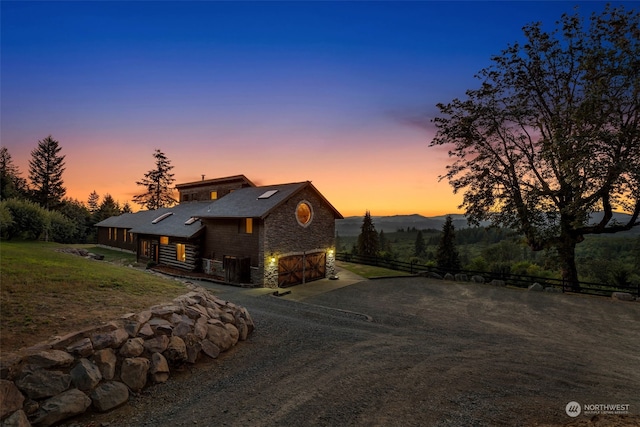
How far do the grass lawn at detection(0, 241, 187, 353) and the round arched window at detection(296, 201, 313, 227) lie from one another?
1126cm

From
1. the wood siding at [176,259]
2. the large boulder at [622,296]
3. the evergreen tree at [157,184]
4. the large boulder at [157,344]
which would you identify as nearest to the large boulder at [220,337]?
the large boulder at [157,344]

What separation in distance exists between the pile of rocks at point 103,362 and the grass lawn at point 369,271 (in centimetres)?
1720

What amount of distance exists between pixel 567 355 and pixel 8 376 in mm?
13532

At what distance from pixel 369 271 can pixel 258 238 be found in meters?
11.1

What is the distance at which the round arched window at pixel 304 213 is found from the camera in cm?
2210

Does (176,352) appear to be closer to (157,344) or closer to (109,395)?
(157,344)

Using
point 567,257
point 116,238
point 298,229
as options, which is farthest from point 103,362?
point 116,238

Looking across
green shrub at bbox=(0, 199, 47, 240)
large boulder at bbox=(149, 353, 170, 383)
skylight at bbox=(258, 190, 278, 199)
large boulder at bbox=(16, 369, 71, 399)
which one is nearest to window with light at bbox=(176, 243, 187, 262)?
skylight at bbox=(258, 190, 278, 199)

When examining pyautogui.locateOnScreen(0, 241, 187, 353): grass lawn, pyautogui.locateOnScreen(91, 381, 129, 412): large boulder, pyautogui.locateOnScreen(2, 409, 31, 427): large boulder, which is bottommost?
pyautogui.locateOnScreen(91, 381, 129, 412): large boulder

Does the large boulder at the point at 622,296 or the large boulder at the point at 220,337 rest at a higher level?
the large boulder at the point at 220,337

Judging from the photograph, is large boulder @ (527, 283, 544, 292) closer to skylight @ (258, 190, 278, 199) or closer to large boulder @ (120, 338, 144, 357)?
skylight @ (258, 190, 278, 199)

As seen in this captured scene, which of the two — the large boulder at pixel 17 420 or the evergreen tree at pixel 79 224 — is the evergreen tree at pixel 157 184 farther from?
the large boulder at pixel 17 420

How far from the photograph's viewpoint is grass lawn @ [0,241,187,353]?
22.1 ft

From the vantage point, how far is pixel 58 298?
8.51m
